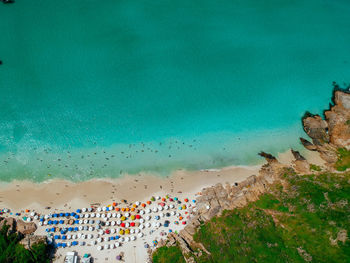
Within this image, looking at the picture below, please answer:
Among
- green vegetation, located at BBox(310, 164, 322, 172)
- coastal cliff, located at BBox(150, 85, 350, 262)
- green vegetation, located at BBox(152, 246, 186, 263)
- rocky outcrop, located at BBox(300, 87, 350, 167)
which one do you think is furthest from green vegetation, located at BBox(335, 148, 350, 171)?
green vegetation, located at BBox(152, 246, 186, 263)

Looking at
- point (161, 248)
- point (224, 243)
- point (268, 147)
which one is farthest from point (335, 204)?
point (161, 248)

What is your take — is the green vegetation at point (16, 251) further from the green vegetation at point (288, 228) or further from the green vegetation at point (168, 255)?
the green vegetation at point (288, 228)

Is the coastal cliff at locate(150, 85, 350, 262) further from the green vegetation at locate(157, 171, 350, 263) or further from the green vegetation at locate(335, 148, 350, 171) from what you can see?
the green vegetation at locate(157, 171, 350, 263)

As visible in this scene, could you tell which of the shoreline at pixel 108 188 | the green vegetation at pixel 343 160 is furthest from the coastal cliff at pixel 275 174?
the shoreline at pixel 108 188

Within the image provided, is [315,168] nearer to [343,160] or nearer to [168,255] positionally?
[343,160]

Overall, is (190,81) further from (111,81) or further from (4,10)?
(4,10)

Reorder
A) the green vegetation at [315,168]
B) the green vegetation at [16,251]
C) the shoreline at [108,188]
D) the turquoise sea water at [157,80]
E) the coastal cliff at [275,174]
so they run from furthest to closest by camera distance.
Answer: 1. the turquoise sea water at [157,80]
2. the green vegetation at [315,168]
3. the shoreline at [108,188]
4. the coastal cliff at [275,174]
5. the green vegetation at [16,251]
